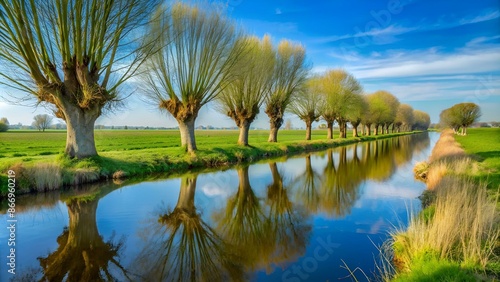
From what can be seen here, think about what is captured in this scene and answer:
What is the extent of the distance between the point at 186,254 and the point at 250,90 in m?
23.3

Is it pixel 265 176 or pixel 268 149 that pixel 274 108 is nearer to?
pixel 268 149

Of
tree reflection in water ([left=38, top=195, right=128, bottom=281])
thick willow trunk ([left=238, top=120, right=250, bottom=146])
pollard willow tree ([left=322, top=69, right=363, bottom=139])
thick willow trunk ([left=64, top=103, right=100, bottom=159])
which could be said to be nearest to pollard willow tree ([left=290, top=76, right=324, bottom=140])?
pollard willow tree ([left=322, top=69, right=363, bottom=139])

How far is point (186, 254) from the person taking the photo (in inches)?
248

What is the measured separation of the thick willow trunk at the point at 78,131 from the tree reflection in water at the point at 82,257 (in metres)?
7.27

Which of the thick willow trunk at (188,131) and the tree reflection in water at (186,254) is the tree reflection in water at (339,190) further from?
the thick willow trunk at (188,131)

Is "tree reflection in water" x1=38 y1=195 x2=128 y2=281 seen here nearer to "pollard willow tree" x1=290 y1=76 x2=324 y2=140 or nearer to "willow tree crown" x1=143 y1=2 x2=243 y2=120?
"willow tree crown" x1=143 y1=2 x2=243 y2=120

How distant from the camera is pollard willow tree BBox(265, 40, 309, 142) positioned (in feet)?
106

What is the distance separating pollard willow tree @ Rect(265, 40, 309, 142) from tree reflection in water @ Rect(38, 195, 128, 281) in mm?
26455

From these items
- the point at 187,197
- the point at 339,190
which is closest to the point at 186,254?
the point at 187,197

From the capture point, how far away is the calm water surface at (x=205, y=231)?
5.60m

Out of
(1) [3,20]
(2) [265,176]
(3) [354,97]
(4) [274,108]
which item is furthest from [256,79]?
(3) [354,97]

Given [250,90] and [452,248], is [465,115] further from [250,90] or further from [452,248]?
[452,248]

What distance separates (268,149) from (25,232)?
22.9m

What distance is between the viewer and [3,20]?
12094 mm
